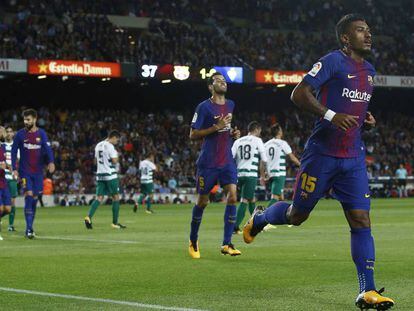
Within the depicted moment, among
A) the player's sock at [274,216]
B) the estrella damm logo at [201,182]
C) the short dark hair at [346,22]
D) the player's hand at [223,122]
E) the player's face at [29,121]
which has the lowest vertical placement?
the player's sock at [274,216]

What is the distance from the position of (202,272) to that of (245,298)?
2.47 meters

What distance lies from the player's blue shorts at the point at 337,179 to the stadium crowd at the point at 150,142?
109 feet

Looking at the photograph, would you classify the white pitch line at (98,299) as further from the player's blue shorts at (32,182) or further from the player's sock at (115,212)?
the player's sock at (115,212)

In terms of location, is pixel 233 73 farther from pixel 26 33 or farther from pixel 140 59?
Result: pixel 26 33

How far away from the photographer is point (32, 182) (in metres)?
17.8

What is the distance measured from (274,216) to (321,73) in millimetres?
1824

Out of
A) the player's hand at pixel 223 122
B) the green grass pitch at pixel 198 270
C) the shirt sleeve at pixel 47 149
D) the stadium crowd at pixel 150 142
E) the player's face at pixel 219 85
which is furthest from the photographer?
the stadium crowd at pixel 150 142

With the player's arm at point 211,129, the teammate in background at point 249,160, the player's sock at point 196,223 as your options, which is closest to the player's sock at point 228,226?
the player's sock at point 196,223

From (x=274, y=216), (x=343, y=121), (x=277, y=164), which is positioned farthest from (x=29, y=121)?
(x=343, y=121)

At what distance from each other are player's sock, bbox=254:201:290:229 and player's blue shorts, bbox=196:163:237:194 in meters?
3.31

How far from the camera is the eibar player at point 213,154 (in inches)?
516

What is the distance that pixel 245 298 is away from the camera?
28.2 ft

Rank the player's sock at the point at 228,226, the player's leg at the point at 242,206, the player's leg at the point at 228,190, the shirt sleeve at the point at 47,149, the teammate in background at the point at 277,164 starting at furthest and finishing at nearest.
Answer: the teammate in background at the point at 277,164 < the player's leg at the point at 242,206 < the shirt sleeve at the point at 47,149 < the player's sock at the point at 228,226 < the player's leg at the point at 228,190

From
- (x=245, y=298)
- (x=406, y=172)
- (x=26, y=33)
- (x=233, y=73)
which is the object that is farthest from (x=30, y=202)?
(x=406, y=172)
